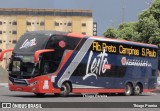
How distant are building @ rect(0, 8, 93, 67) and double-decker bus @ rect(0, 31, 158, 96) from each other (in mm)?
84331

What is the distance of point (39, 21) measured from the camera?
116 metres

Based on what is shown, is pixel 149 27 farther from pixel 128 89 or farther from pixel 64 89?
pixel 64 89

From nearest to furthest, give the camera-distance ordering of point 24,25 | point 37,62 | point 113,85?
point 37,62 < point 113,85 < point 24,25

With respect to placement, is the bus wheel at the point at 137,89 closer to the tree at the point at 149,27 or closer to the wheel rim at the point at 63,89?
the wheel rim at the point at 63,89

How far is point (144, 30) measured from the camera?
43844 millimetres

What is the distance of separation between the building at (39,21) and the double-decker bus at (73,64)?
84.3m

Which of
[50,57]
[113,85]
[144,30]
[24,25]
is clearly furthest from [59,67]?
[24,25]

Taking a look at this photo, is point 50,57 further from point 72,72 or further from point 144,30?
point 144,30

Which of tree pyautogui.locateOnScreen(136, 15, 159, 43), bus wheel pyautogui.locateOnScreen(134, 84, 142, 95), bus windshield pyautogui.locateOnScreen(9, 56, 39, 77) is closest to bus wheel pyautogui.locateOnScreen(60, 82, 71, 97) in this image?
bus windshield pyautogui.locateOnScreen(9, 56, 39, 77)

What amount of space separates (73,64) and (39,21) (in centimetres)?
9015

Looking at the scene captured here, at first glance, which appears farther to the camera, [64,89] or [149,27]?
[149,27]

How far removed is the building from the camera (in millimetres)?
114938

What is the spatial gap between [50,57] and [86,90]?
3.65m

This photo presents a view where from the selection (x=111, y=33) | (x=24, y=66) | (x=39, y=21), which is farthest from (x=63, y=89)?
(x=39, y=21)
